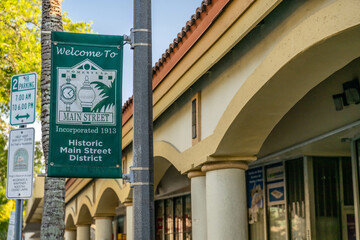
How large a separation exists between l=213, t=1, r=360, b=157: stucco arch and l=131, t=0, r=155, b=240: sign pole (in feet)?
6.08

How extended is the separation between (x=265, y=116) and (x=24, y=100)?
148 inches

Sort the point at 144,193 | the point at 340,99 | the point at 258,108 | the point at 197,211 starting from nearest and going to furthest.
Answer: the point at 144,193, the point at 258,108, the point at 340,99, the point at 197,211

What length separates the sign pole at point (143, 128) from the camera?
7426 mm

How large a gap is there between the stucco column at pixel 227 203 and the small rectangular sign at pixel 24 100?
397cm

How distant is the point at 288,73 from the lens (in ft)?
29.0

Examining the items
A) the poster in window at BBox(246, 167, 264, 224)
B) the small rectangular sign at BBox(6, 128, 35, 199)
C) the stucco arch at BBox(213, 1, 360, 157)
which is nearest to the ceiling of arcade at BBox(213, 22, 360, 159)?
the stucco arch at BBox(213, 1, 360, 157)

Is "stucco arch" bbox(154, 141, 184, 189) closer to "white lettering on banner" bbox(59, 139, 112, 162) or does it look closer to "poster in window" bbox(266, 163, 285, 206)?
"poster in window" bbox(266, 163, 285, 206)

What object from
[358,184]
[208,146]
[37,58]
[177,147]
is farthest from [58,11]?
[37,58]

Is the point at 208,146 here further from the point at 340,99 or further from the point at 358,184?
the point at 358,184

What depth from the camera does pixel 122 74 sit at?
28.4 feet

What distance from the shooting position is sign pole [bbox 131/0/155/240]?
743 centimetres

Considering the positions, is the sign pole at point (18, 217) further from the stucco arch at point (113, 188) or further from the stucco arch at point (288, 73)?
the stucco arch at point (113, 188)

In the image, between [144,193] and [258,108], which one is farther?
[258,108]

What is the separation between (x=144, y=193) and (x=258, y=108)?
3164mm
